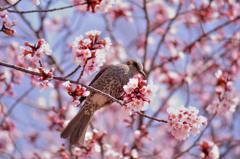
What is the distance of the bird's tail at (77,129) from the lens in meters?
3.59

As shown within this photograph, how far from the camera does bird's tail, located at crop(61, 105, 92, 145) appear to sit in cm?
359

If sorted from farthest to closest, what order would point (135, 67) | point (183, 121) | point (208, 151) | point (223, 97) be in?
point (135, 67) < point (223, 97) < point (208, 151) < point (183, 121)

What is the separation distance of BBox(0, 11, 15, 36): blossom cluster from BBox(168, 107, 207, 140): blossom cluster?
99cm

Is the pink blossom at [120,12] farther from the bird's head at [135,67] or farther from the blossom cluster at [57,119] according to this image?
the blossom cluster at [57,119]

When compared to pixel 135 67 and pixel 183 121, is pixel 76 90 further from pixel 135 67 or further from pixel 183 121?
pixel 135 67

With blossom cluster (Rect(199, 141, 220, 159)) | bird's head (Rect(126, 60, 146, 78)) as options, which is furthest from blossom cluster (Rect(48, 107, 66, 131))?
blossom cluster (Rect(199, 141, 220, 159))

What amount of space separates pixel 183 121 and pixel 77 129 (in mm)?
1369

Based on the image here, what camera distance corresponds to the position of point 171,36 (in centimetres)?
646

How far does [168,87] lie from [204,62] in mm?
565

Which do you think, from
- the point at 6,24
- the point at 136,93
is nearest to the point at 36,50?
the point at 6,24

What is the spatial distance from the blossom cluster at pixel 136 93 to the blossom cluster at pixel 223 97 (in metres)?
1.24

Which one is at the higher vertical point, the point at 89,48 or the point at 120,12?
the point at 120,12

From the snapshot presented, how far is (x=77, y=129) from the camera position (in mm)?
3664

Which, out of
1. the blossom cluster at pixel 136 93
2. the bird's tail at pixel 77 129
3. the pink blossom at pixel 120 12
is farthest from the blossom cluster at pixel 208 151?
the pink blossom at pixel 120 12
